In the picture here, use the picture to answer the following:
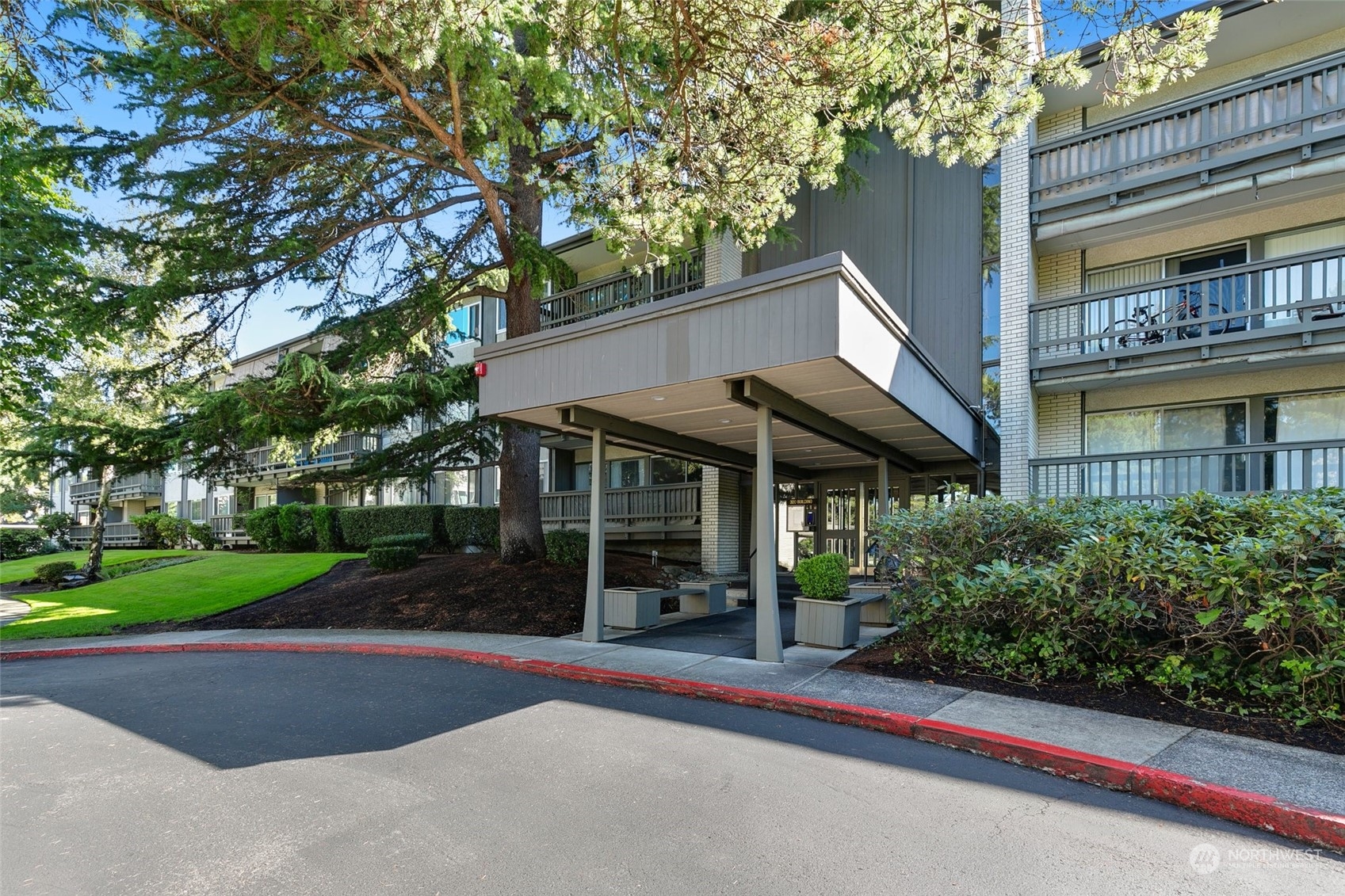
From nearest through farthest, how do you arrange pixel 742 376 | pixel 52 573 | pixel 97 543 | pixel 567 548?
pixel 742 376
pixel 567 548
pixel 52 573
pixel 97 543

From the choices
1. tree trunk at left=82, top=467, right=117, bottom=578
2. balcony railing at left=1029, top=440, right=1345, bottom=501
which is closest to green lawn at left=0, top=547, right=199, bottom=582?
tree trunk at left=82, top=467, right=117, bottom=578

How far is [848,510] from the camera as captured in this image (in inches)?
622

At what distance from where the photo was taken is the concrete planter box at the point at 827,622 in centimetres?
915

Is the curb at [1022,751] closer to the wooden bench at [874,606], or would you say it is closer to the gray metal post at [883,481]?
the wooden bench at [874,606]

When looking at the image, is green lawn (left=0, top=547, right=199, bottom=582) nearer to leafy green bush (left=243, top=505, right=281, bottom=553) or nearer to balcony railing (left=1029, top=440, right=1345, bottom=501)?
leafy green bush (left=243, top=505, right=281, bottom=553)

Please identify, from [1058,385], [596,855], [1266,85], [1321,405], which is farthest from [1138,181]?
[596,855]

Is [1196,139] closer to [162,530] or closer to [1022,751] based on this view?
[1022,751]

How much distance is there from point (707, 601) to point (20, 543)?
42195 millimetres

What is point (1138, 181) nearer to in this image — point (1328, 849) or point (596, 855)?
point (1328, 849)

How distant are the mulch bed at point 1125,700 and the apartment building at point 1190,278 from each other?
18.0ft

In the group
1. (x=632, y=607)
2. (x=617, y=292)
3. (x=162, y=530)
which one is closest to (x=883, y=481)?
(x=632, y=607)

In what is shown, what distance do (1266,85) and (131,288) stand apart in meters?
18.6

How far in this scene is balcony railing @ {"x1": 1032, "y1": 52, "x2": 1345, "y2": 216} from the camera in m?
11.1

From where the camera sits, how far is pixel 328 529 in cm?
2580
